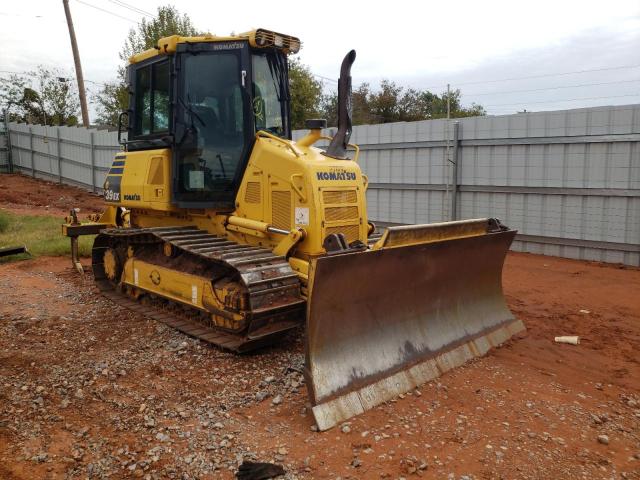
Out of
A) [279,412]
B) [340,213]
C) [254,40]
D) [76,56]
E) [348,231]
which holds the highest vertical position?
[76,56]

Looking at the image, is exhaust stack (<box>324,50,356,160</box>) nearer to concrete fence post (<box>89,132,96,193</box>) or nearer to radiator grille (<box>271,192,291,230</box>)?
radiator grille (<box>271,192,291,230</box>)

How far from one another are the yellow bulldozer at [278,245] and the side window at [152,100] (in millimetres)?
23

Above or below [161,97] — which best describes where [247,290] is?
below

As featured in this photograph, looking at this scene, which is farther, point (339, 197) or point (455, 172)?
point (455, 172)

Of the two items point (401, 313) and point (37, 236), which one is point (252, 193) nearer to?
point (401, 313)

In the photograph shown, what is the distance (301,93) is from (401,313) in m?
22.7

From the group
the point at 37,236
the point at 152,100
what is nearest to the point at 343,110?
the point at 152,100

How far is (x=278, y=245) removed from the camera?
205 inches

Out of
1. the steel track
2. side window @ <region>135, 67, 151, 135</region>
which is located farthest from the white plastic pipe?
side window @ <region>135, 67, 151, 135</region>

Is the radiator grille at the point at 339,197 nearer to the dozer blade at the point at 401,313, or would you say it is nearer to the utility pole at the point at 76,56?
the dozer blade at the point at 401,313

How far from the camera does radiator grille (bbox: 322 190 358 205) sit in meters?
5.10

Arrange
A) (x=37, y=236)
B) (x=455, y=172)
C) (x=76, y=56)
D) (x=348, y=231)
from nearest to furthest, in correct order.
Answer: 1. (x=348, y=231)
2. (x=455, y=172)
3. (x=37, y=236)
4. (x=76, y=56)

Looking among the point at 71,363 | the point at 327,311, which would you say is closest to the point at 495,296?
the point at 327,311

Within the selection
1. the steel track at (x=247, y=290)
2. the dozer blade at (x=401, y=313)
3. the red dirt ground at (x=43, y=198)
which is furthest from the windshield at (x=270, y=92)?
the red dirt ground at (x=43, y=198)
